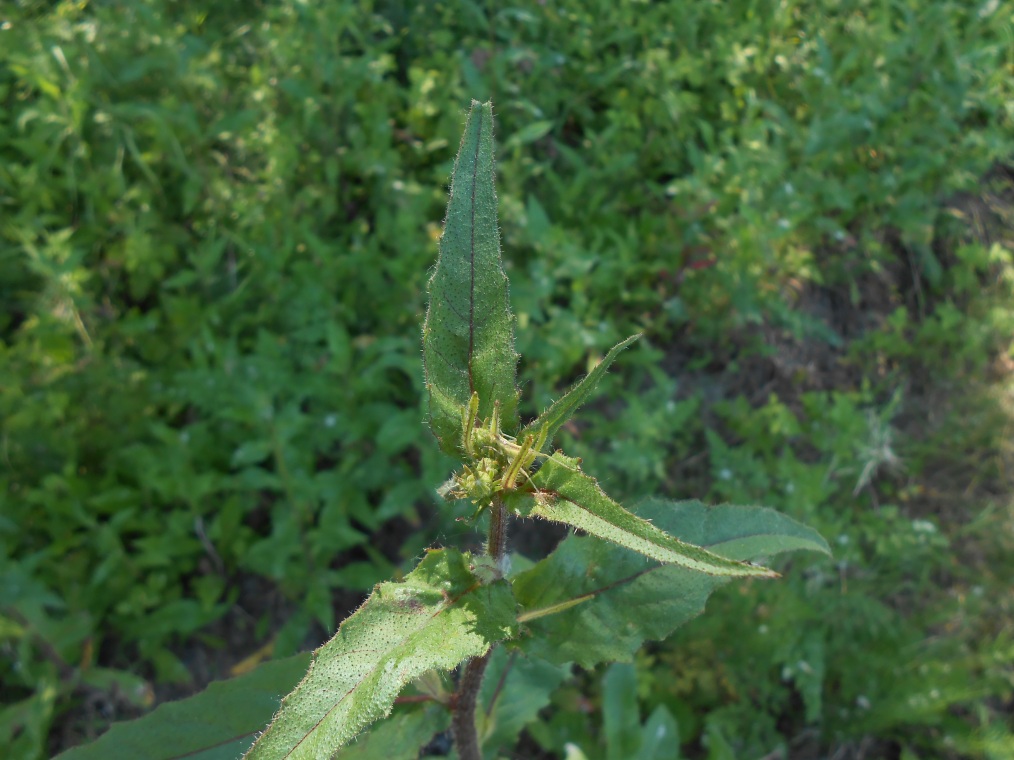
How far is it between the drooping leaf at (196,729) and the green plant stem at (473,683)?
1.09 feet

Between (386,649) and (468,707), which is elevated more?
(386,649)

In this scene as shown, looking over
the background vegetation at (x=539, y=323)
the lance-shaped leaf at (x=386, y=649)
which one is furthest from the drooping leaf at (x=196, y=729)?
the background vegetation at (x=539, y=323)

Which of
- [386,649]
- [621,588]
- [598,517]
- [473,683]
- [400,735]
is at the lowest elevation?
[400,735]

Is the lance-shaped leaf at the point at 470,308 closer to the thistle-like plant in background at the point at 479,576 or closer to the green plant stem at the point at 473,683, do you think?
the thistle-like plant in background at the point at 479,576

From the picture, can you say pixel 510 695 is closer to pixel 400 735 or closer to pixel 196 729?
pixel 400 735

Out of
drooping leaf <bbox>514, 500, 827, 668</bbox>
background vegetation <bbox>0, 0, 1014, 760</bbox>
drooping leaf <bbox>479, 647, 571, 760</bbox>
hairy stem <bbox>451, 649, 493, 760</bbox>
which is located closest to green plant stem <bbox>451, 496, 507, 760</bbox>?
hairy stem <bbox>451, 649, 493, 760</bbox>

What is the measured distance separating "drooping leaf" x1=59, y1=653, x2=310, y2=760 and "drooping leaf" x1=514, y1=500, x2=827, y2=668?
49 cm

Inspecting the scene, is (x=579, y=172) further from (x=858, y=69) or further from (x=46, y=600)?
(x=46, y=600)

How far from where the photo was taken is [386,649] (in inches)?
35.7

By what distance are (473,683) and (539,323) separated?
1949mm

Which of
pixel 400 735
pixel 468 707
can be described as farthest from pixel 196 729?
pixel 468 707

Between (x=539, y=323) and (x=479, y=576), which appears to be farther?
(x=539, y=323)

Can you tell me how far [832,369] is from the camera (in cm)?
342

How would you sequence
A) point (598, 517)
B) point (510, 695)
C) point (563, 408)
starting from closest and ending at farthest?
point (598, 517), point (563, 408), point (510, 695)
